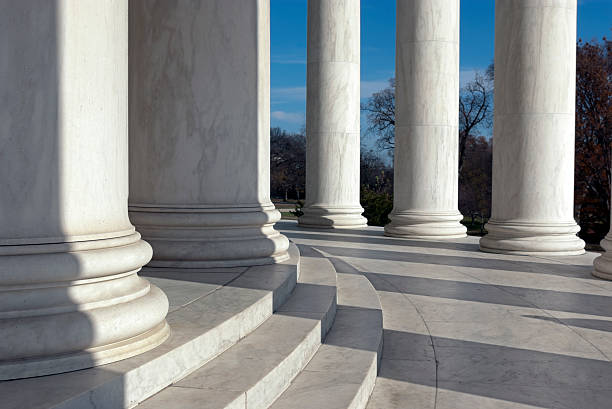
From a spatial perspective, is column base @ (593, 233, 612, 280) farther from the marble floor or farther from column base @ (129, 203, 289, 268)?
column base @ (129, 203, 289, 268)

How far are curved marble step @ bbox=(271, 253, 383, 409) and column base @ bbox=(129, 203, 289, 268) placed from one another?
2569 cm

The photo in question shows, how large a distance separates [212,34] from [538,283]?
113662mm

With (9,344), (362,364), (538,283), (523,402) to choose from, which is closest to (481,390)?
(523,402)

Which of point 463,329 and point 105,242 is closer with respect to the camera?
point 105,242

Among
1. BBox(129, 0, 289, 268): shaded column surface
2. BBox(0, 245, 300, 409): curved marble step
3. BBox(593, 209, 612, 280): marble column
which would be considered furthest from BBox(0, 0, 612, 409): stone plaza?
BBox(593, 209, 612, 280): marble column

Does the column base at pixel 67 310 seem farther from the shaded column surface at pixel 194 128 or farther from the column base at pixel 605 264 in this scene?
the column base at pixel 605 264

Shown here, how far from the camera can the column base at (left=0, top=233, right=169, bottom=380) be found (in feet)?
203

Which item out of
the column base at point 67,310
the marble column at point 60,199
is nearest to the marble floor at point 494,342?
the column base at point 67,310

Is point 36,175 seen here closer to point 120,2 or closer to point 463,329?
point 120,2

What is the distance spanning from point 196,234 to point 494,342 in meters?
61.4

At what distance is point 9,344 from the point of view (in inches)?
2399

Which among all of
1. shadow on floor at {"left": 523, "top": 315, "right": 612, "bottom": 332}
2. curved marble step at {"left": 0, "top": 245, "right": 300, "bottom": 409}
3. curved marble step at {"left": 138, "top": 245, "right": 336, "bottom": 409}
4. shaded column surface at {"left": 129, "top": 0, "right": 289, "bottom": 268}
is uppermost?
shaded column surface at {"left": 129, "top": 0, "right": 289, "bottom": 268}

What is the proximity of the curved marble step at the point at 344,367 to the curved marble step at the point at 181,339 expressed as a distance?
11070 millimetres

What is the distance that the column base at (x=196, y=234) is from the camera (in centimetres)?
12362
